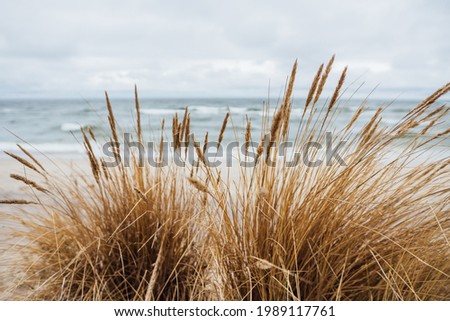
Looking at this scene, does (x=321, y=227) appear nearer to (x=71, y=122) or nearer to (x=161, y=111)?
(x=71, y=122)

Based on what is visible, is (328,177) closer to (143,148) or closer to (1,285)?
(143,148)

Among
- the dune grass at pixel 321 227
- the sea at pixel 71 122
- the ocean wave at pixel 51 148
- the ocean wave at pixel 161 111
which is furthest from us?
the ocean wave at pixel 161 111

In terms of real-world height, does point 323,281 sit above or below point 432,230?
below

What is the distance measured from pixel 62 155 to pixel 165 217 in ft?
27.0

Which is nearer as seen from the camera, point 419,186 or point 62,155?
point 419,186

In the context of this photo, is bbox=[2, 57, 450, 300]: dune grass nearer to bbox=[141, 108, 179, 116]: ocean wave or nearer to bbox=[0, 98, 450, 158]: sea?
bbox=[0, 98, 450, 158]: sea

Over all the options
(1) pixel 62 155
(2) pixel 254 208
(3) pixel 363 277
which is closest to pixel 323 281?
(3) pixel 363 277

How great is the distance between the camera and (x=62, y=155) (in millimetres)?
9367

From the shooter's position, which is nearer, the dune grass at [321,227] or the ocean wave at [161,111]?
the dune grass at [321,227]
